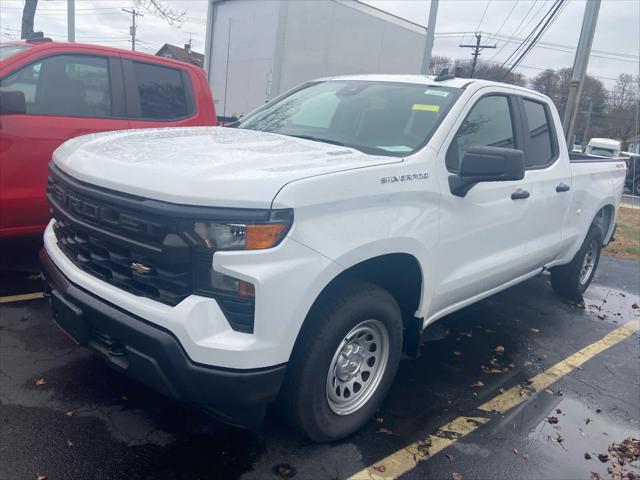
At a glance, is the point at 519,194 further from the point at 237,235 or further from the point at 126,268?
the point at 126,268

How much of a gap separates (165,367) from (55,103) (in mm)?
3602

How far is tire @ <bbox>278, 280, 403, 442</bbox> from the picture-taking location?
102 inches

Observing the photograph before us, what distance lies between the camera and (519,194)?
3.93 metres

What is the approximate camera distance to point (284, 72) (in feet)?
37.4

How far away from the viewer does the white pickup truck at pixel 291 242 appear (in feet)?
7.40

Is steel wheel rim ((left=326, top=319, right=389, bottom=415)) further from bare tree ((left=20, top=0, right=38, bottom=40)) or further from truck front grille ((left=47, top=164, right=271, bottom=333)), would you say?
bare tree ((left=20, top=0, right=38, bottom=40))

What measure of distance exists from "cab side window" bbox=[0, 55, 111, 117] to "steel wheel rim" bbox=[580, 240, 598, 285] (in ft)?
16.7

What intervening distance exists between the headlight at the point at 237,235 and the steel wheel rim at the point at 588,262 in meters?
4.64

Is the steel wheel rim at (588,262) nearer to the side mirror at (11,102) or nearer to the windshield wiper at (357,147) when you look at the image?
the windshield wiper at (357,147)

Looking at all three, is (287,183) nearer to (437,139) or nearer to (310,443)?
(437,139)

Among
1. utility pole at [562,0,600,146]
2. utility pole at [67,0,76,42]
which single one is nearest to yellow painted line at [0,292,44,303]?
utility pole at [562,0,600,146]

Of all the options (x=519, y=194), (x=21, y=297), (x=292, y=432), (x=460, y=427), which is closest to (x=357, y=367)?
(x=292, y=432)

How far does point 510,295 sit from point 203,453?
4.33 meters

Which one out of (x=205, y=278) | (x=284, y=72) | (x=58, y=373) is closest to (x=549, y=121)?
(x=205, y=278)
